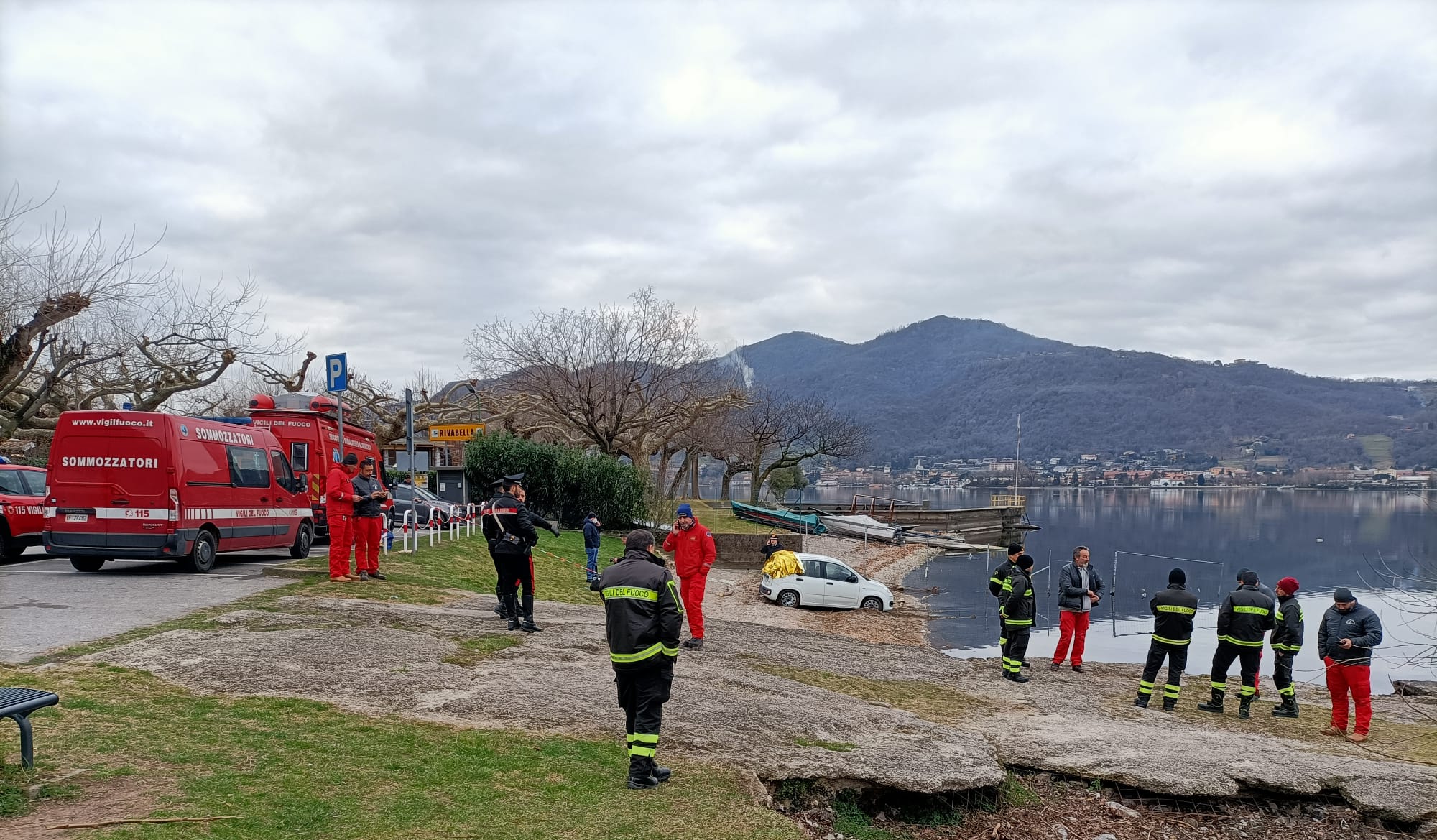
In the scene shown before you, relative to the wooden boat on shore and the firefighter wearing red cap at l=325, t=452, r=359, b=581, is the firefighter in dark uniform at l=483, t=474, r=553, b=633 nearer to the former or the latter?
the firefighter wearing red cap at l=325, t=452, r=359, b=581

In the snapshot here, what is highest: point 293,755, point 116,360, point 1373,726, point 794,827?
point 116,360

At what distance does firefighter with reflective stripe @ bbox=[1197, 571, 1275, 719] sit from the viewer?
1164 centimetres

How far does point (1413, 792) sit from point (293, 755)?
29.5ft

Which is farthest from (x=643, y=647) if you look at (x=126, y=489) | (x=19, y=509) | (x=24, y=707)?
(x=19, y=509)

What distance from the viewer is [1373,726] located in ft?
38.7

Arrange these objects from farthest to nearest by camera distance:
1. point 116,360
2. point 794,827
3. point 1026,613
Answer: point 116,360 < point 1026,613 < point 794,827

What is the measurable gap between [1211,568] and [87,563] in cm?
4260

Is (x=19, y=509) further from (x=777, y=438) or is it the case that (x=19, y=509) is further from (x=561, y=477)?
(x=777, y=438)

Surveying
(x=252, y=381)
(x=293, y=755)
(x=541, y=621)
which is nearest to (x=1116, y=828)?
(x=293, y=755)

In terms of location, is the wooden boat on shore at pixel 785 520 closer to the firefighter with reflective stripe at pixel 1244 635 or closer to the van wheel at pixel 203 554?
the van wheel at pixel 203 554

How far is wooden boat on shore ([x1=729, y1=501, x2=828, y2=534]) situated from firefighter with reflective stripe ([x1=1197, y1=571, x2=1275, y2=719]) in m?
35.4

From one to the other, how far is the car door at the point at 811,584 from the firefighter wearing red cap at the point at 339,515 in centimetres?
1328

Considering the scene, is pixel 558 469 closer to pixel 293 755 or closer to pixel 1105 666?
pixel 1105 666

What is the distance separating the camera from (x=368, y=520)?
1399 cm
